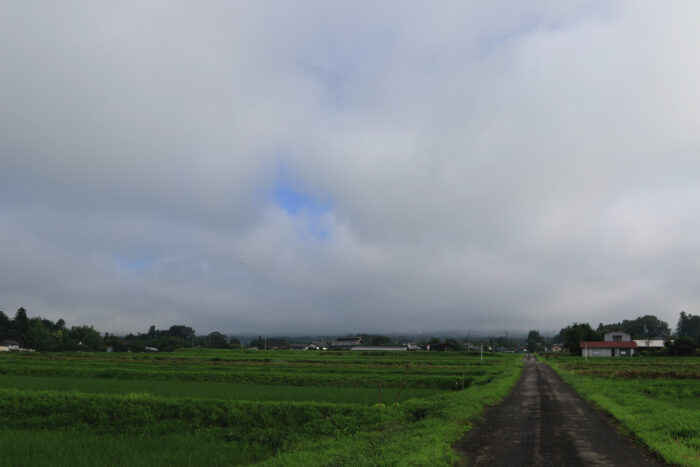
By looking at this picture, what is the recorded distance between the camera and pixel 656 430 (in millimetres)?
16344

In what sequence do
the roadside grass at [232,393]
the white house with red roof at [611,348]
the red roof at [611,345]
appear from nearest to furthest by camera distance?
the roadside grass at [232,393] < the white house with red roof at [611,348] < the red roof at [611,345]

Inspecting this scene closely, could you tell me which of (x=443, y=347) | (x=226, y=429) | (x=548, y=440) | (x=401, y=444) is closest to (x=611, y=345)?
(x=443, y=347)

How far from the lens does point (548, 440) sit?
15.1 m

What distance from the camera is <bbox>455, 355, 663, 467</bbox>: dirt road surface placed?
41.4 ft

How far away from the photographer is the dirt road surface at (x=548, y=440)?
12.6m

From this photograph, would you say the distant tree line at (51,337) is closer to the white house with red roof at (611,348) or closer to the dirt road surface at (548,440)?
the white house with red roof at (611,348)

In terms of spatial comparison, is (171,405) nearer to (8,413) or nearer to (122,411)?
(122,411)

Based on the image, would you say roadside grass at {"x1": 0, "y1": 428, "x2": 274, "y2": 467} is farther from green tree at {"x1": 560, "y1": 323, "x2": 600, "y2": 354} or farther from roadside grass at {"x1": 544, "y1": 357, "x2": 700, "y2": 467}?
green tree at {"x1": 560, "y1": 323, "x2": 600, "y2": 354}

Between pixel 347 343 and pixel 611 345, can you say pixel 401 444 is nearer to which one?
pixel 611 345

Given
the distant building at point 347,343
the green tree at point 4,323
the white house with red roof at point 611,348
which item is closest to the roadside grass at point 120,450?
the white house with red roof at point 611,348

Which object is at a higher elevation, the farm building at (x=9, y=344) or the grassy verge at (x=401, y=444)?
the grassy verge at (x=401, y=444)

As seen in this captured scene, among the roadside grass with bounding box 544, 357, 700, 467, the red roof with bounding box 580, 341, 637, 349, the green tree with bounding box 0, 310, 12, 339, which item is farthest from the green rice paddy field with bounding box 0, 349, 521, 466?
the green tree with bounding box 0, 310, 12, 339

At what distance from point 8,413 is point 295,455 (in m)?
17.1

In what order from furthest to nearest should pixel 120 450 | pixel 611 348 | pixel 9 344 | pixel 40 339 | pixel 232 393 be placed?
pixel 40 339 < pixel 9 344 < pixel 611 348 < pixel 232 393 < pixel 120 450
